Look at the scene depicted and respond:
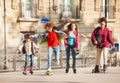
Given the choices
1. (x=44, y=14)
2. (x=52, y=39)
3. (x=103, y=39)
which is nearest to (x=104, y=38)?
(x=103, y=39)

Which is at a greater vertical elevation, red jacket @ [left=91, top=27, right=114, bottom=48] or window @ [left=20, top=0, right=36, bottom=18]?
window @ [left=20, top=0, right=36, bottom=18]

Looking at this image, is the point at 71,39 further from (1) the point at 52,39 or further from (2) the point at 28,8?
(2) the point at 28,8

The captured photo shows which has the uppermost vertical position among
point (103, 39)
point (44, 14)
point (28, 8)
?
point (28, 8)

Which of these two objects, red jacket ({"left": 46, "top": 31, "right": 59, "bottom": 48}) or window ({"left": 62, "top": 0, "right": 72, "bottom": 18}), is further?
window ({"left": 62, "top": 0, "right": 72, "bottom": 18})

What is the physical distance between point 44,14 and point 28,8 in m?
1.05

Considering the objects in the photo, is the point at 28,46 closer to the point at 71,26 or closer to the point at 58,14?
the point at 71,26

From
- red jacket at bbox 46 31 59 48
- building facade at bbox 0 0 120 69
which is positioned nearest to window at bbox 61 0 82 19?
building facade at bbox 0 0 120 69

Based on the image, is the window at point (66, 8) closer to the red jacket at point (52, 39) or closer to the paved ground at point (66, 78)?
the paved ground at point (66, 78)

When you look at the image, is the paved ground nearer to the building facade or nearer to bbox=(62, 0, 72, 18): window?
the building facade

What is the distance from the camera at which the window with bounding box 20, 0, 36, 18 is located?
111ft

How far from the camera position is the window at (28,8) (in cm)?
3394

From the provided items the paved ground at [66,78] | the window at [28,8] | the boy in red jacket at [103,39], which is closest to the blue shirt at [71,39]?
the boy in red jacket at [103,39]

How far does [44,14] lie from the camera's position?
34.6 metres

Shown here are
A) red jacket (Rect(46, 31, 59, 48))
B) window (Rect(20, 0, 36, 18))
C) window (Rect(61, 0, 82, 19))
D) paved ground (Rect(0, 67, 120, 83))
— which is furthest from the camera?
window (Rect(61, 0, 82, 19))
